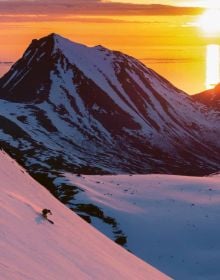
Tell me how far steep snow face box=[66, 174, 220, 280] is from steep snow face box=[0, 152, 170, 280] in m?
12.1

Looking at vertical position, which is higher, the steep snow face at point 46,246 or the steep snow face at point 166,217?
the steep snow face at point 166,217

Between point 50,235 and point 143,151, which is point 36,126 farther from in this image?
point 50,235

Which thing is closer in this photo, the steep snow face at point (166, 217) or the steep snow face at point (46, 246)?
the steep snow face at point (46, 246)

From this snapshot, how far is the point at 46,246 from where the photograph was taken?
13.0 m

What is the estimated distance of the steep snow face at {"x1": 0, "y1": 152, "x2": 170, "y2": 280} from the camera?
10.8 m

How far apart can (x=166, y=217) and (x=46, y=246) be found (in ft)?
80.9

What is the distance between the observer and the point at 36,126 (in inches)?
6944

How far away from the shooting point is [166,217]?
36844 mm

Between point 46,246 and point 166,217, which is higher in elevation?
point 166,217

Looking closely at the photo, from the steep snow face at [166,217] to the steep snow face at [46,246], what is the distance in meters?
12.1

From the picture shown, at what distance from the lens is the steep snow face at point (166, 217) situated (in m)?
31.6

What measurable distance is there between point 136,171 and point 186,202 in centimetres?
12002

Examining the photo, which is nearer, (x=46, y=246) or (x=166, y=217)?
(x=46, y=246)

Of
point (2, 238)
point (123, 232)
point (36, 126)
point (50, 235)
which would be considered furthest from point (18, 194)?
point (36, 126)
